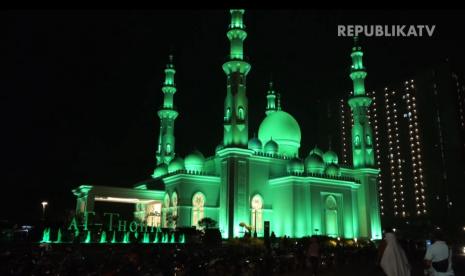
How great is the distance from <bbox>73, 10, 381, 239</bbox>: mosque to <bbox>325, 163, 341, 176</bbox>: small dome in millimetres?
73

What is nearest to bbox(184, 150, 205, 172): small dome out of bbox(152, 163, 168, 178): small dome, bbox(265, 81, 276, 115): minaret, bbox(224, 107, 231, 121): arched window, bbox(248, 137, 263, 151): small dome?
bbox(152, 163, 168, 178): small dome

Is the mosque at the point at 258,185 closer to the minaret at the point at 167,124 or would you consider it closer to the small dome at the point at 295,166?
the small dome at the point at 295,166

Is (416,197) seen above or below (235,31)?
below

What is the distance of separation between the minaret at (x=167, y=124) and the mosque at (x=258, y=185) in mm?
1612

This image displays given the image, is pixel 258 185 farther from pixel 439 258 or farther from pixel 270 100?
pixel 439 258

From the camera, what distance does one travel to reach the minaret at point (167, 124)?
38656 millimetres

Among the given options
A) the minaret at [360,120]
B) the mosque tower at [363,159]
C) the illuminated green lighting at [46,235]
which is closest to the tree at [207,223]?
the illuminated green lighting at [46,235]

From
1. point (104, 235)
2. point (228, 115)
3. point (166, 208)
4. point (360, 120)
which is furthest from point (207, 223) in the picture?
point (360, 120)

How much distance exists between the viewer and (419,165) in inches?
2307

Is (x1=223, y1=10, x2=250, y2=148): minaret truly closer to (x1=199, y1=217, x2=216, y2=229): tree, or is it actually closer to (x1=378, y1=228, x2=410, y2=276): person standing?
(x1=199, y1=217, x2=216, y2=229): tree

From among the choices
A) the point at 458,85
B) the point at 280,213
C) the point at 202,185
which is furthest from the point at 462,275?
the point at 458,85

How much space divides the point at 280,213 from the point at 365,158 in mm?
9337

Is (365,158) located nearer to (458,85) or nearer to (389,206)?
(458,85)

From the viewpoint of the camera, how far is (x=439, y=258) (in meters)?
7.02
